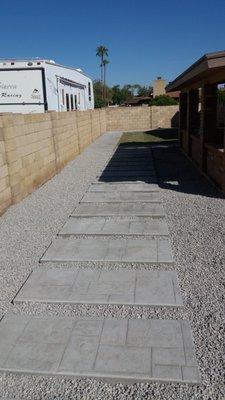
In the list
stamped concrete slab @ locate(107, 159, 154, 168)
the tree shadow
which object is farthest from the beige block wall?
stamped concrete slab @ locate(107, 159, 154, 168)

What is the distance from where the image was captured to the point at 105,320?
366 cm

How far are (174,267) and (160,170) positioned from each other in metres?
7.13

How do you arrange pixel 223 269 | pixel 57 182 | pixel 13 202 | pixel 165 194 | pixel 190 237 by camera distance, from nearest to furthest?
1. pixel 223 269
2. pixel 190 237
3. pixel 13 202
4. pixel 165 194
5. pixel 57 182

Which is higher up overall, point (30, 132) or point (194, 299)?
point (30, 132)

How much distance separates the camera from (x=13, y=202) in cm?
797

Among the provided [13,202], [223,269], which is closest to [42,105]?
[13,202]

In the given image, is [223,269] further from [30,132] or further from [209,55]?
[30,132]

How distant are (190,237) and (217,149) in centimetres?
367

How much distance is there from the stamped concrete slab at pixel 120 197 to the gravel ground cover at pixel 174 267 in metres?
0.24

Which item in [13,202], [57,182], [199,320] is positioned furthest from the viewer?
[57,182]

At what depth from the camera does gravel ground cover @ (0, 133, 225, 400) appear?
2.82m

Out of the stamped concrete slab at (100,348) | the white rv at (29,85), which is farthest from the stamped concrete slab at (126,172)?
the stamped concrete slab at (100,348)

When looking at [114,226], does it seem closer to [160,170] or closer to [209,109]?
[209,109]

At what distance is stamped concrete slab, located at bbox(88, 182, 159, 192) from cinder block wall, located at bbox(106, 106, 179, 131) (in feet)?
66.3
